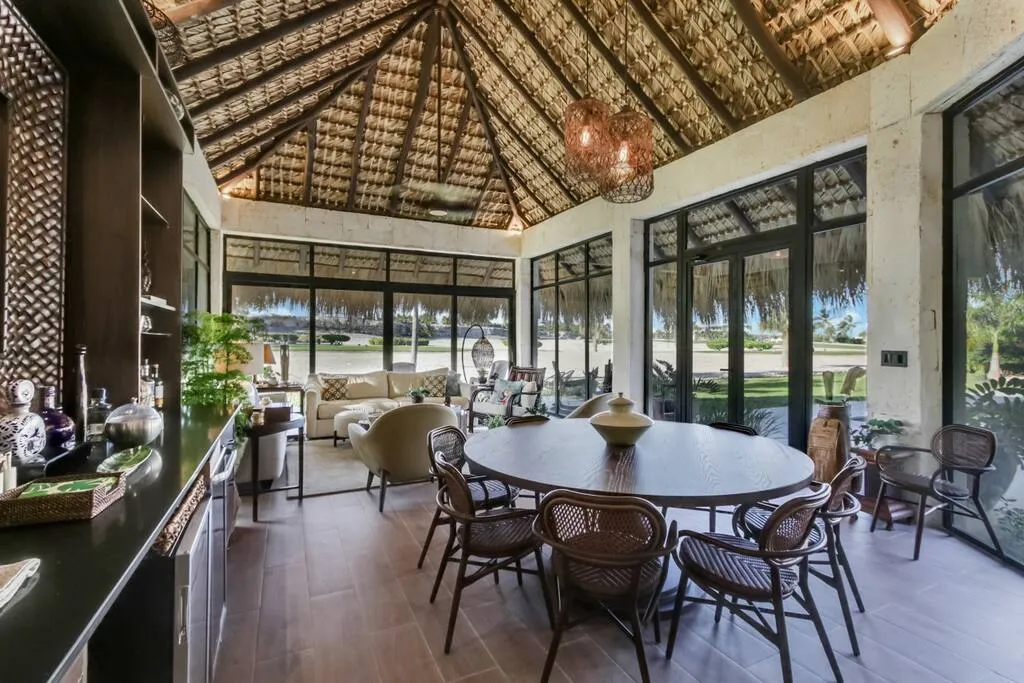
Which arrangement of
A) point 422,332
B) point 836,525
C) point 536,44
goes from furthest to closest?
point 422,332 < point 536,44 < point 836,525

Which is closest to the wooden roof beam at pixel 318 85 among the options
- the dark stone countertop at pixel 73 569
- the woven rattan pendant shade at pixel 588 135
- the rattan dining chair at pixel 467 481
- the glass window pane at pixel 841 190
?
the woven rattan pendant shade at pixel 588 135

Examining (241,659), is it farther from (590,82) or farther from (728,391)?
(590,82)

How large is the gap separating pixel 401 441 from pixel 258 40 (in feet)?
12.4

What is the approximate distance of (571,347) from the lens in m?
7.64

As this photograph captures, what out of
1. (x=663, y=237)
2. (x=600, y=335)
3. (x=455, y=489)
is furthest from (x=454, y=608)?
(x=600, y=335)

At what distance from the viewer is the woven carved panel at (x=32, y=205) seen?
5.94 feet

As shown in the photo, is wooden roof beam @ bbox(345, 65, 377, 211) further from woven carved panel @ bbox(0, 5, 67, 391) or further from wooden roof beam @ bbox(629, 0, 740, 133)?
woven carved panel @ bbox(0, 5, 67, 391)

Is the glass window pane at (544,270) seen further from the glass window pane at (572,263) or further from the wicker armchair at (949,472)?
the wicker armchair at (949,472)

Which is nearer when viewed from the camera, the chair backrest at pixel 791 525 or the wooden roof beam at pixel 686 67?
the chair backrest at pixel 791 525

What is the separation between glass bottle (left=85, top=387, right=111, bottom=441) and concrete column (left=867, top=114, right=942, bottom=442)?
4.71m

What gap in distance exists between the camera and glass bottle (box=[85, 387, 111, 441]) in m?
2.03

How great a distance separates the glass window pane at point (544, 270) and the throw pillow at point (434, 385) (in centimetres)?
251

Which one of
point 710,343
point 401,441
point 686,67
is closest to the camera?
point 401,441

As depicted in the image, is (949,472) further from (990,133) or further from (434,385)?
(434,385)
